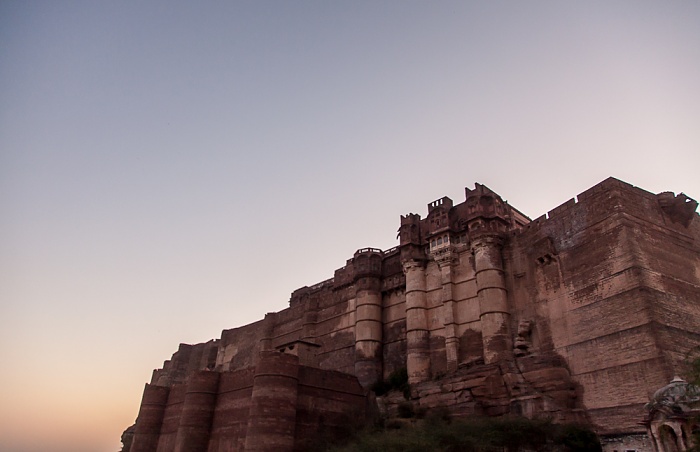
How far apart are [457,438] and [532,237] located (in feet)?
30.2

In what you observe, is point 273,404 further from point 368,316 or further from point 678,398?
point 678,398

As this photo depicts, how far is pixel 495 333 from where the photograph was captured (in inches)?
835

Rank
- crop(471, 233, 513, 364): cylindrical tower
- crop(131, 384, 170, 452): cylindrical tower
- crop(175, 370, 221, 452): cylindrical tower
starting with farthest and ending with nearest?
crop(131, 384, 170, 452): cylindrical tower, crop(175, 370, 221, 452): cylindrical tower, crop(471, 233, 513, 364): cylindrical tower

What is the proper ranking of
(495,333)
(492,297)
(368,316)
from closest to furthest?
(495,333)
(492,297)
(368,316)

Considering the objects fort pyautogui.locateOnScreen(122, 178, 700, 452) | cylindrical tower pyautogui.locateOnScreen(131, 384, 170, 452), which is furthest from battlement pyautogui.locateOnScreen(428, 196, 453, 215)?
cylindrical tower pyautogui.locateOnScreen(131, 384, 170, 452)

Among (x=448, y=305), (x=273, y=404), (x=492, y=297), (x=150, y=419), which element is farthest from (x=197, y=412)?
(x=492, y=297)

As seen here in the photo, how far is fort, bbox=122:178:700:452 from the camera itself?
17.2 meters

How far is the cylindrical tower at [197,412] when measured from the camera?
2214 centimetres

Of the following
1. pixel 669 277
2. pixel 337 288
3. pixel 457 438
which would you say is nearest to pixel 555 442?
pixel 457 438

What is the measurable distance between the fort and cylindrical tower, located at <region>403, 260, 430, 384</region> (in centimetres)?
5

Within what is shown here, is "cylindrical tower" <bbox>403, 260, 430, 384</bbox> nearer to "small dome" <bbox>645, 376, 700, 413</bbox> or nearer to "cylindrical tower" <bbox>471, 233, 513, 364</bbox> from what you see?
"cylindrical tower" <bbox>471, 233, 513, 364</bbox>

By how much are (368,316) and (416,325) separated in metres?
3.41

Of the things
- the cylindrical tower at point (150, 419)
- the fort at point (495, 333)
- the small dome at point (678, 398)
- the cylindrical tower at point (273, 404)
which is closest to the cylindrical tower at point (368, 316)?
the fort at point (495, 333)

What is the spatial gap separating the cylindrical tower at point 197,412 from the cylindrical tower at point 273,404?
3.37m
